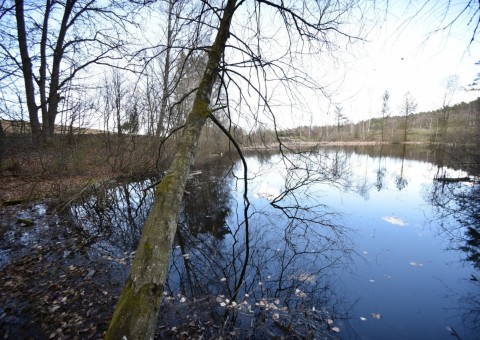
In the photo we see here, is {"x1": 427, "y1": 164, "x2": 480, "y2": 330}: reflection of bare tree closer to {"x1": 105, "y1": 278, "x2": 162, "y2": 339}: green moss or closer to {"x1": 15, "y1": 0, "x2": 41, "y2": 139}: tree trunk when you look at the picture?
{"x1": 105, "y1": 278, "x2": 162, "y2": 339}: green moss

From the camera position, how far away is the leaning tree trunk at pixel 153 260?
1.07 meters

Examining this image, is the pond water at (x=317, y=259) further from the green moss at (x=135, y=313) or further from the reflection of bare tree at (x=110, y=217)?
the green moss at (x=135, y=313)

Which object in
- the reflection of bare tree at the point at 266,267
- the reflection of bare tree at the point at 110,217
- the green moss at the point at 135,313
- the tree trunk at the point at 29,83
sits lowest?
the reflection of bare tree at the point at 266,267

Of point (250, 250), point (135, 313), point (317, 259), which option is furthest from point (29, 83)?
point (135, 313)

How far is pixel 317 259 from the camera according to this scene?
5.49 metres

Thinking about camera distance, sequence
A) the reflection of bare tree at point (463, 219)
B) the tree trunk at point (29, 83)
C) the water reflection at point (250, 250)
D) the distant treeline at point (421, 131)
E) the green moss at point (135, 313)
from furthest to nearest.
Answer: the tree trunk at point (29, 83) → the distant treeline at point (421, 131) → the reflection of bare tree at point (463, 219) → the water reflection at point (250, 250) → the green moss at point (135, 313)

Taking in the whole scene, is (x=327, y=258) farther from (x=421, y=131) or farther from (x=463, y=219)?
(x=421, y=131)

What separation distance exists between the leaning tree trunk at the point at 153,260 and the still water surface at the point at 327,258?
186cm

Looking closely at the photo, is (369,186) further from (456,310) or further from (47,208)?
(47,208)

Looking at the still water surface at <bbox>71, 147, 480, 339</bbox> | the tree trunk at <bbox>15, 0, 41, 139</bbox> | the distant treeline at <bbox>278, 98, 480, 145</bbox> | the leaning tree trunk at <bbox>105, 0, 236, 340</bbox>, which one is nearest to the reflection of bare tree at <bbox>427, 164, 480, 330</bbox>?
the still water surface at <bbox>71, 147, 480, 339</bbox>

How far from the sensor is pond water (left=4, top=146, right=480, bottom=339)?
11.9 ft

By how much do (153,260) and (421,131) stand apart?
78.9 meters

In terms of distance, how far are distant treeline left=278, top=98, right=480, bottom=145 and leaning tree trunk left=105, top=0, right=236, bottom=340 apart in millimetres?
1971

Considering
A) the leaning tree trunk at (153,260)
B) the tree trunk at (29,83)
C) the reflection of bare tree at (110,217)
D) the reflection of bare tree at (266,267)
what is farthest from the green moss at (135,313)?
the tree trunk at (29,83)
